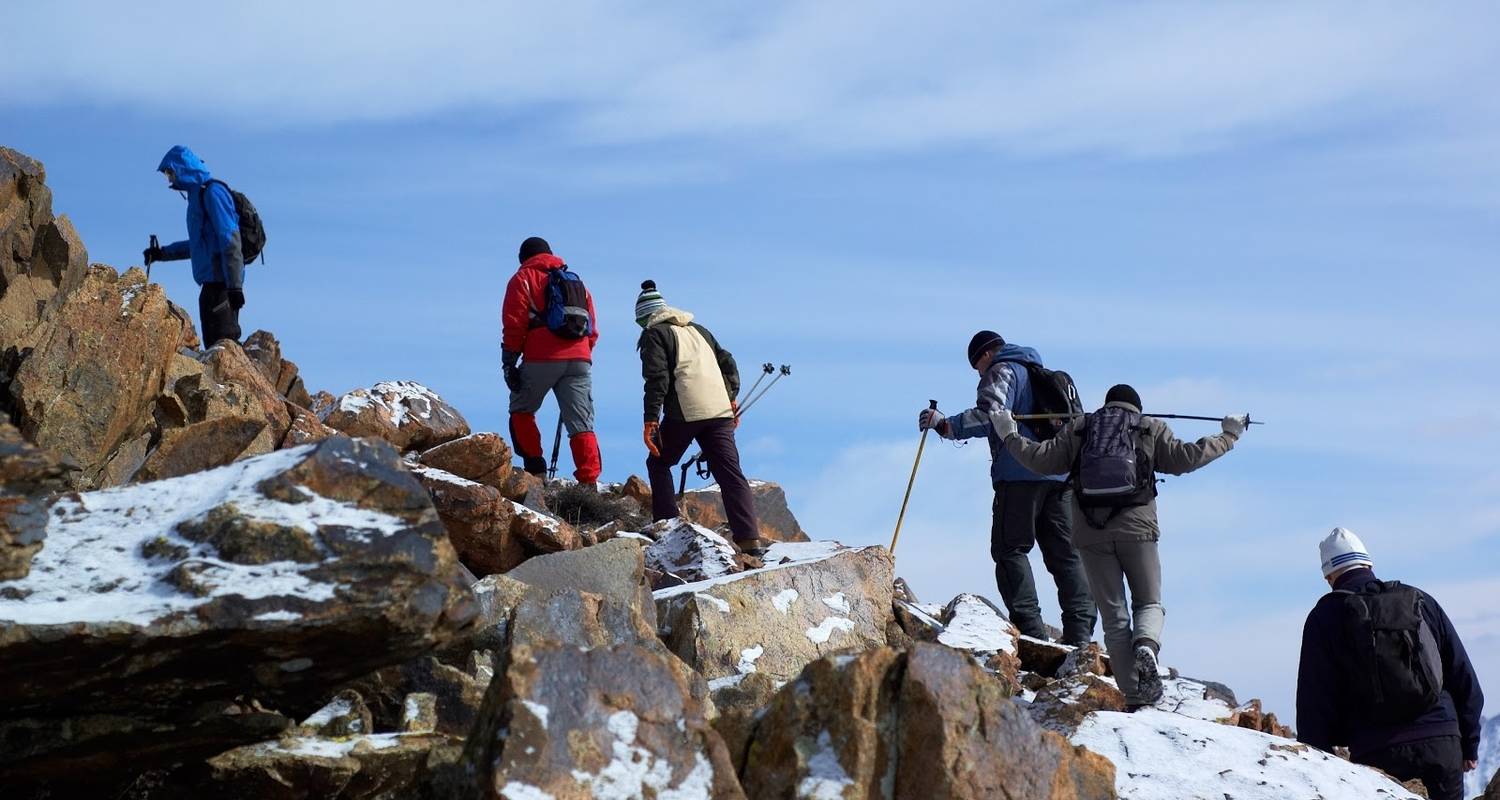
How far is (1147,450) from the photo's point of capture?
10539 mm

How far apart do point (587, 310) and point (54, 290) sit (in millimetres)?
4952

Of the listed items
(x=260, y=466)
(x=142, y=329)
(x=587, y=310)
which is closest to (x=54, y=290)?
(x=142, y=329)

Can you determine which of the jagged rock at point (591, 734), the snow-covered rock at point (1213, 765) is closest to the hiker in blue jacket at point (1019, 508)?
the snow-covered rock at point (1213, 765)

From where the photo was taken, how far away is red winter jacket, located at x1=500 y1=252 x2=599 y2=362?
1631 centimetres

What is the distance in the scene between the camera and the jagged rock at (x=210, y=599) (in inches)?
212

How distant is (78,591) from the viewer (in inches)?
216

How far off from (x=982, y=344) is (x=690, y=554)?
2.93 meters

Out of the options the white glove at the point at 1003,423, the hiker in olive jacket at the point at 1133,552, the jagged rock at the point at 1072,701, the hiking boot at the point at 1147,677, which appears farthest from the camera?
the white glove at the point at 1003,423

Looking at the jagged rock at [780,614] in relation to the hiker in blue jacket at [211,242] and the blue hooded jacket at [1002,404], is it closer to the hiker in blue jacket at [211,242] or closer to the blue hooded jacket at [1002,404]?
the blue hooded jacket at [1002,404]

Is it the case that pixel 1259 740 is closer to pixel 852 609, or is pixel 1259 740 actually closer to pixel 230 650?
pixel 852 609

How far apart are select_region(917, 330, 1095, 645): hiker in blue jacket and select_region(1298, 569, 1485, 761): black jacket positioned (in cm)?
410

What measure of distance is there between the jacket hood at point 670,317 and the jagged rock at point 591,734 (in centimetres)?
911

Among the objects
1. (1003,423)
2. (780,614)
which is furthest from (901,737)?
(1003,423)

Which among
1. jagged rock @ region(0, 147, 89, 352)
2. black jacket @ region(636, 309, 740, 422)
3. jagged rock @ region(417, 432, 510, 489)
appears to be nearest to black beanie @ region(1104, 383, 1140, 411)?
black jacket @ region(636, 309, 740, 422)
